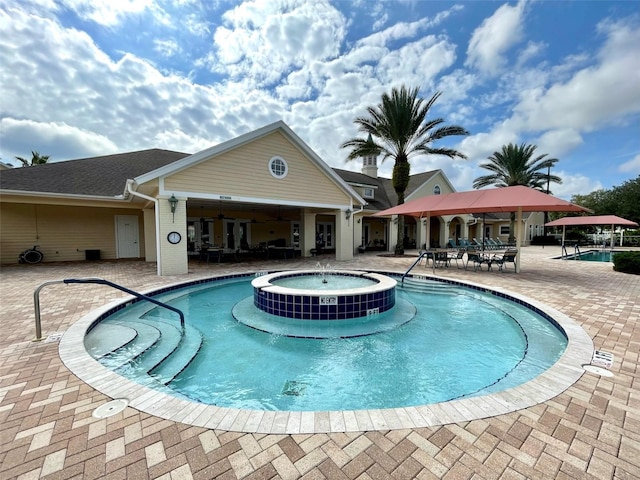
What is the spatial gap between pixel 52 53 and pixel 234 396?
14151 millimetres

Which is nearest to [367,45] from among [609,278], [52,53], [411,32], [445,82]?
[411,32]

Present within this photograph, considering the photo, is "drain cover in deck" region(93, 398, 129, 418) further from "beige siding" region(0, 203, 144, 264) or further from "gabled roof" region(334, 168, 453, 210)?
"gabled roof" region(334, 168, 453, 210)

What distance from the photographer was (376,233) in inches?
960

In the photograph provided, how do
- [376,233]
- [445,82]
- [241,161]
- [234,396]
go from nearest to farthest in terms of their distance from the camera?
[234,396] < [241,161] < [445,82] < [376,233]

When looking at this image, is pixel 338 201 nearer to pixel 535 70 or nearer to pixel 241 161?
pixel 241 161

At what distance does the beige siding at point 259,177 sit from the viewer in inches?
429

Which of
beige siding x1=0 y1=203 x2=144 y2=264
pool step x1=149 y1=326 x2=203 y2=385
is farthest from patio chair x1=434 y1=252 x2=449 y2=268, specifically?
beige siding x1=0 y1=203 x2=144 y2=264

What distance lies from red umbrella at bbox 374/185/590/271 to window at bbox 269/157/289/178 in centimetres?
603

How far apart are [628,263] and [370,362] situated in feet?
45.7

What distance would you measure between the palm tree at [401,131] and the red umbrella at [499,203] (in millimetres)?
3404

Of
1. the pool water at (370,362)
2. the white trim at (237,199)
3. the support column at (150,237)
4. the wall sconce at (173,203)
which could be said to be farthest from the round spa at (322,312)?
the support column at (150,237)

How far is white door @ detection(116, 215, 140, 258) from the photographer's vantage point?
51.2 ft

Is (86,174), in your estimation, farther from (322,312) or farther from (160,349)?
(322,312)

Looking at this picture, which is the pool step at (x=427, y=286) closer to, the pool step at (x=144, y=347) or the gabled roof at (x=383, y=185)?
the pool step at (x=144, y=347)
